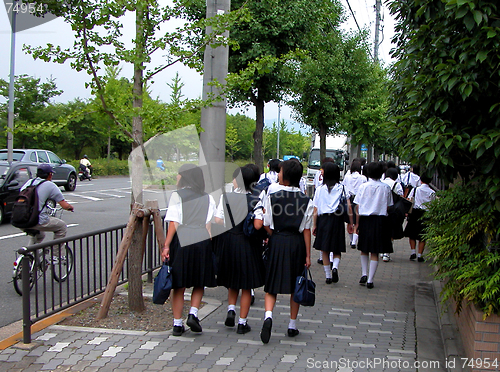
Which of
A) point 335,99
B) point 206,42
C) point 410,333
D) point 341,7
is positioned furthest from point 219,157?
point 341,7

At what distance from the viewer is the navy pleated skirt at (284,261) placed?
Result: 5090 mm

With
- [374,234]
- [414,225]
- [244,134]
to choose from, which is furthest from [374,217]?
[244,134]

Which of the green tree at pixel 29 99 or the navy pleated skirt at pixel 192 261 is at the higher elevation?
the green tree at pixel 29 99

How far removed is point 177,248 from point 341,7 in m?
21.2

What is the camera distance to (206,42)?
5.94 m

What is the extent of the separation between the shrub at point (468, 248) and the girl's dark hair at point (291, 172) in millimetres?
1491

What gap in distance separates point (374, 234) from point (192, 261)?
11.1ft

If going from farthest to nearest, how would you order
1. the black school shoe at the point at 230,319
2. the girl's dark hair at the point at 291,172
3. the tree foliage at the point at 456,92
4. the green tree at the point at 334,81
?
the green tree at the point at 334,81 → the black school shoe at the point at 230,319 → the girl's dark hair at the point at 291,172 → the tree foliage at the point at 456,92

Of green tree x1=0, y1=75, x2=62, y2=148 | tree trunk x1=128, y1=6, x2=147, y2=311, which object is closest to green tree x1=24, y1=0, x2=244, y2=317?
tree trunk x1=128, y1=6, x2=147, y2=311

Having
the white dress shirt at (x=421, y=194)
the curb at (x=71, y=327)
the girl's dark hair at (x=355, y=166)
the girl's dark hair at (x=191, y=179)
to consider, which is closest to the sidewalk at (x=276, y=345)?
the curb at (x=71, y=327)

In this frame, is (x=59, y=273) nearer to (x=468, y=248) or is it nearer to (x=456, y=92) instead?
(x=468, y=248)

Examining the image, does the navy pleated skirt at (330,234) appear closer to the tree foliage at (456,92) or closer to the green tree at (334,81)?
the tree foliage at (456,92)

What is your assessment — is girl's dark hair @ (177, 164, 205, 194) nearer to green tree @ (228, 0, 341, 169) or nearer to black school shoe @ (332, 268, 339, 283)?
black school shoe @ (332, 268, 339, 283)

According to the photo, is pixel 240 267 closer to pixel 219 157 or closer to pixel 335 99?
pixel 219 157
